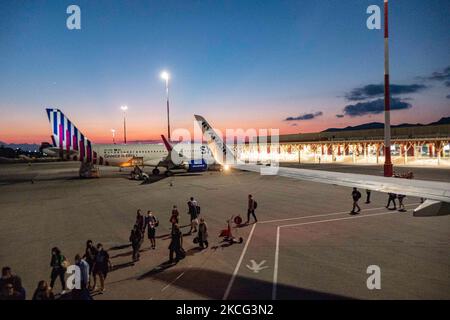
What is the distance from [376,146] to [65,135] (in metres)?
53.4

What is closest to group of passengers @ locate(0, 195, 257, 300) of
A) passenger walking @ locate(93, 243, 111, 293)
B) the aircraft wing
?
passenger walking @ locate(93, 243, 111, 293)

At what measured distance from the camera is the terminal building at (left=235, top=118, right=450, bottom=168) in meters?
47.6

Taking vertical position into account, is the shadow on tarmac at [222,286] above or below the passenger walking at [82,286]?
below

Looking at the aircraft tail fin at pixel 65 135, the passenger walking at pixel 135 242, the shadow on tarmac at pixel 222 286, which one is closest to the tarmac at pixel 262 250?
the shadow on tarmac at pixel 222 286

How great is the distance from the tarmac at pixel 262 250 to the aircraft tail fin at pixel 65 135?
58.3 ft

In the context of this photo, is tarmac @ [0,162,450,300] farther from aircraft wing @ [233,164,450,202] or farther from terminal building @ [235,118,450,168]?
terminal building @ [235,118,450,168]

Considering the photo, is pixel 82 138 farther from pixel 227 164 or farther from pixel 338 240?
pixel 338 240

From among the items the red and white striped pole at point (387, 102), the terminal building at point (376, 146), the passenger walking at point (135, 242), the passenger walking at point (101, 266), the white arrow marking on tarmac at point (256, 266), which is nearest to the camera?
the passenger walking at point (101, 266)

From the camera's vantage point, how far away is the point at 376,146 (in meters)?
56.5

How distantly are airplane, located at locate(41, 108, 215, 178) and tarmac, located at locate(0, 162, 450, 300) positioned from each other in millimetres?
17992

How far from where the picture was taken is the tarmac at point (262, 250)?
802 cm

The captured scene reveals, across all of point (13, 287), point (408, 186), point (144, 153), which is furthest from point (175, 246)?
point (144, 153)

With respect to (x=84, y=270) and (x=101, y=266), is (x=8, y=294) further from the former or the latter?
(x=101, y=266)

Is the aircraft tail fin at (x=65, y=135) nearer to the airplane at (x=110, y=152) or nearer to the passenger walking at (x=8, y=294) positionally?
the airplane at (x=110, y=152)
